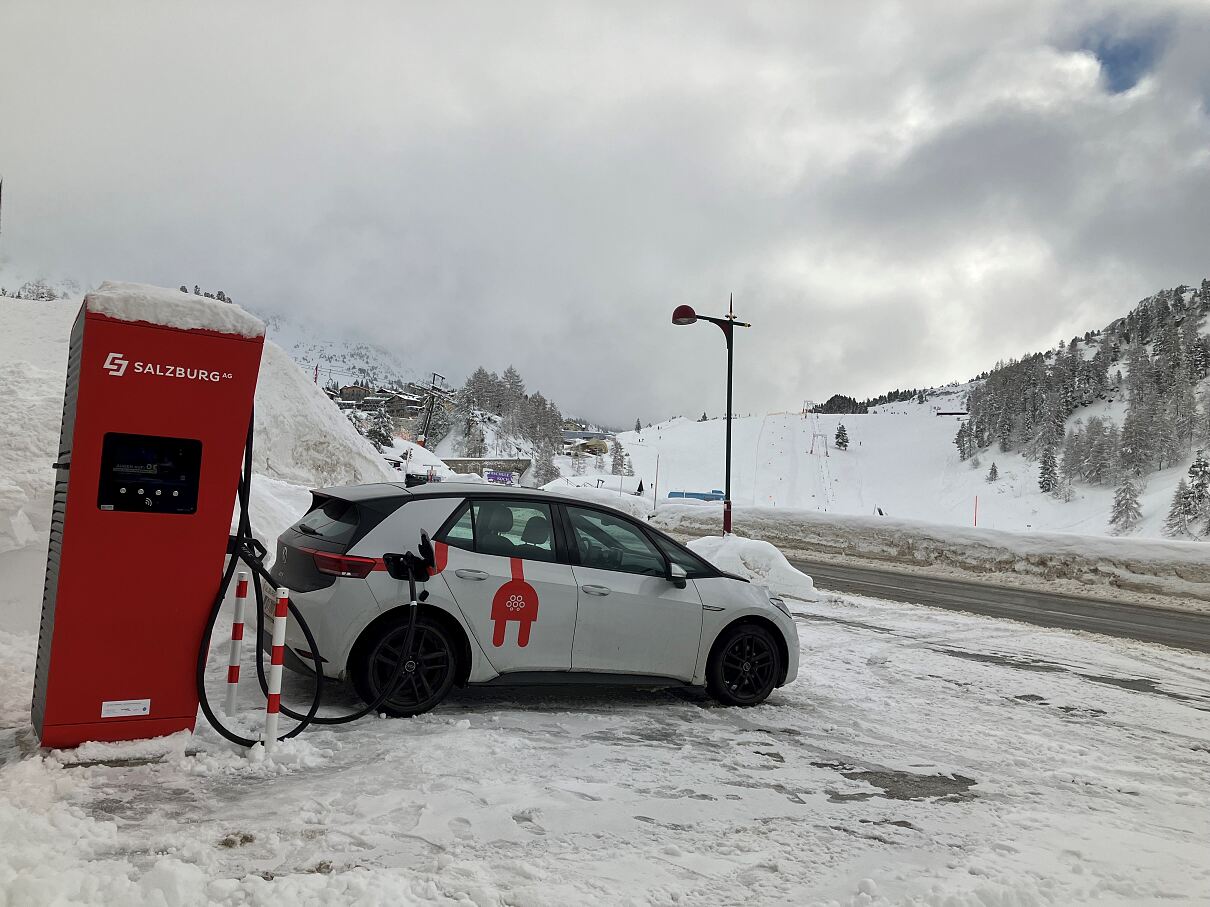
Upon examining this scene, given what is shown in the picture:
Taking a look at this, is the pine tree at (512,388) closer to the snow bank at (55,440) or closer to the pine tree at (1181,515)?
the pine tree at (1181,515)

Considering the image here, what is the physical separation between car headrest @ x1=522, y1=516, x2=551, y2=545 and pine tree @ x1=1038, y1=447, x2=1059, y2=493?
111669 mm

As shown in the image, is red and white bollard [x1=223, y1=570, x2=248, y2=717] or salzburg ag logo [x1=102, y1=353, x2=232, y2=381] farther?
red and white bollard [x1=223, y1=570, x2=248, y2=717]

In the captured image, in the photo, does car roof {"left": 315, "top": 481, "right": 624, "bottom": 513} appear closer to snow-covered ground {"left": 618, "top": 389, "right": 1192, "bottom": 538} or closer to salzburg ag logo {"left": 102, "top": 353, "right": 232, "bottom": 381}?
salzburg ag logo {"left": 102, "top": 353, "right": 232, "bottom": 381}

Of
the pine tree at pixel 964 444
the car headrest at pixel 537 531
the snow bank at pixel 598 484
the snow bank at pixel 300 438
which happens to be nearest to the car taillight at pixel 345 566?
the car headrest at pixel 537 531

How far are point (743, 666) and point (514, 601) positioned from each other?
6.93 ft

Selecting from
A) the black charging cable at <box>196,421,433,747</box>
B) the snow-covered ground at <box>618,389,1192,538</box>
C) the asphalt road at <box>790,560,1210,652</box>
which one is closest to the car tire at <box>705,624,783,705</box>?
the black charging cable at <box>196,421,433,747</box>

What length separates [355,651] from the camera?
5066 mm

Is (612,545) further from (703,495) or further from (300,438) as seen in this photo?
(703,495)

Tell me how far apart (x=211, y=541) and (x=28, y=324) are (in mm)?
15613

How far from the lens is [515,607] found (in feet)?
18.0

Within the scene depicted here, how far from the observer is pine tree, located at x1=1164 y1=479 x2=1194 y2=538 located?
68.7 meters

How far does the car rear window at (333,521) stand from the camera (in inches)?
210

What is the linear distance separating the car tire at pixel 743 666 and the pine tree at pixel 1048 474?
110 m

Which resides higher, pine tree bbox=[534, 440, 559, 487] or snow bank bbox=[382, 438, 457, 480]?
pine tree bbox=[534, 440, 559, 487]
